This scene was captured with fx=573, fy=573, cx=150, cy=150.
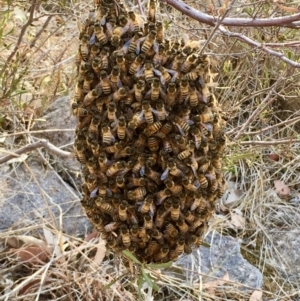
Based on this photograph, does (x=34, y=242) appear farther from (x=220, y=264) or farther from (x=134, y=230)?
(x=134, y=230)

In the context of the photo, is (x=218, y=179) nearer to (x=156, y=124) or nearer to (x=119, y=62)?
(x=156, y=124)

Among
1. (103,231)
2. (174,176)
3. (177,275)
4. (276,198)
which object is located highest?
(174,176)

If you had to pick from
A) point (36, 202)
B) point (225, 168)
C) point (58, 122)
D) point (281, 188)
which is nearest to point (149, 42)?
point (225, 168)

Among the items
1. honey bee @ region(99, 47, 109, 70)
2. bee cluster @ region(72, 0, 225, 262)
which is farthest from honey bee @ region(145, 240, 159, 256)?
honey bee @ region(99, 47, 109, 70)

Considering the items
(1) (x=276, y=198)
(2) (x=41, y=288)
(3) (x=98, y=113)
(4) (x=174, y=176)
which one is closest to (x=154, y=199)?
(4) (x=174, y=176)

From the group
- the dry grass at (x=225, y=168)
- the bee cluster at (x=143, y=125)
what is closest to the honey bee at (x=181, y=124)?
the bee cluster at (x=143, y=125)

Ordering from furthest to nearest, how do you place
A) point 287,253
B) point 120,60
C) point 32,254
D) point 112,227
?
point 287,253 → point 32,254 → point 112,227 → point 120,60

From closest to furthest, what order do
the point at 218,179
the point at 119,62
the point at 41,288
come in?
1. the point at 119,62
2. the point at 218,179
3. the point at 41,288
